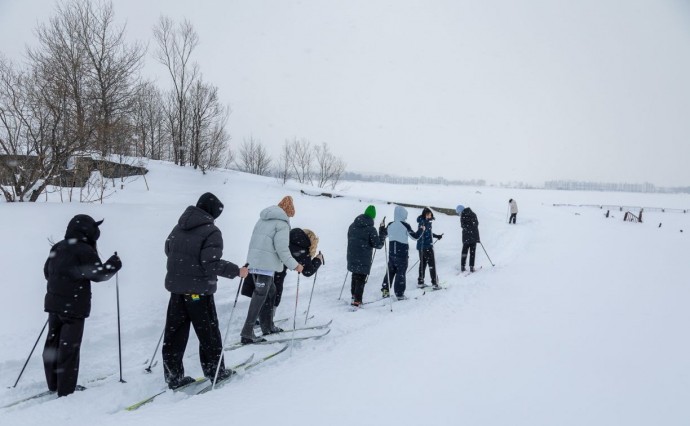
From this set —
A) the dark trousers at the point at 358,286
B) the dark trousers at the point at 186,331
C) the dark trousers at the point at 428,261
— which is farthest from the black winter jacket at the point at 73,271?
the dark trousers at the point at 428,261

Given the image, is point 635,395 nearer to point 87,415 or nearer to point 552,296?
point 552,296

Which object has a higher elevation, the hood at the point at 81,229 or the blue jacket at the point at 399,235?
the hood at the point at 81,229

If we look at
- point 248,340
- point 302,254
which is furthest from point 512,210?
point 248,340

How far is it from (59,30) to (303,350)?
17948 millimetres

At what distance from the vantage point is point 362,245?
6.53m

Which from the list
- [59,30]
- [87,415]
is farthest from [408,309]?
[59,30]

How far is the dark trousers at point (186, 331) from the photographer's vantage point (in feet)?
11.8

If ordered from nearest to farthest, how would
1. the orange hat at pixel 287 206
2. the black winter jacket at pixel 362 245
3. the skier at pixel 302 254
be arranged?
the orange hat at pixel 287 206
the skier at pixel 302 254
the black winter jacket at pixel 362 245

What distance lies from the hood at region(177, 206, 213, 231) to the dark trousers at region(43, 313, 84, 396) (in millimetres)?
1290

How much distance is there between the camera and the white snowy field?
9.90 feet

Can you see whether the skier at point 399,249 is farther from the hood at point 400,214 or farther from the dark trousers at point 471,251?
the dark trousers at point 471,251

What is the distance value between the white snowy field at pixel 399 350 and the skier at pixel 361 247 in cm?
51

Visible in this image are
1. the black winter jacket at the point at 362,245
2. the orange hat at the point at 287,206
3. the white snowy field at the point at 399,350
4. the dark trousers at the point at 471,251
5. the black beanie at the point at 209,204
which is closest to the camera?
the white snowy field at the point at 399,350

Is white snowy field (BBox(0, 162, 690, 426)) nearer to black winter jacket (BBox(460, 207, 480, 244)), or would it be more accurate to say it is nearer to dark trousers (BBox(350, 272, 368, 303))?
dark trousers (BBox(350, 272, 368, 303))
